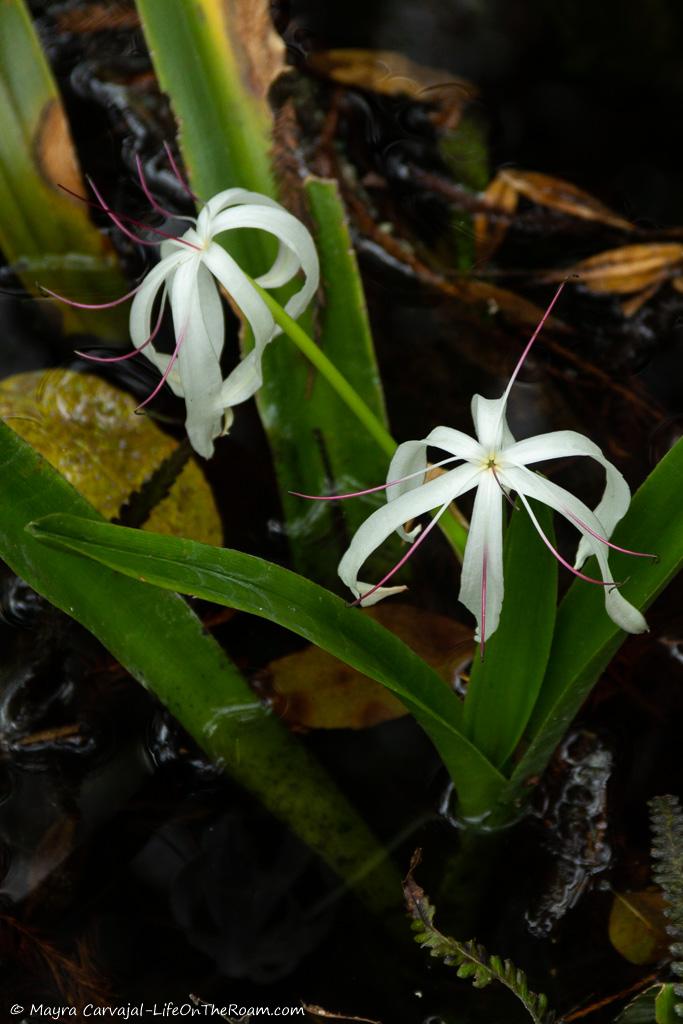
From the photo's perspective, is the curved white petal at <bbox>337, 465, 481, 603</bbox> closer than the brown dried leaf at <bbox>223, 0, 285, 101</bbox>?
Yes

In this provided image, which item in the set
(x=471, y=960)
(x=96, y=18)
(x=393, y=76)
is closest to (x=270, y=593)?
(x=471, y=960)

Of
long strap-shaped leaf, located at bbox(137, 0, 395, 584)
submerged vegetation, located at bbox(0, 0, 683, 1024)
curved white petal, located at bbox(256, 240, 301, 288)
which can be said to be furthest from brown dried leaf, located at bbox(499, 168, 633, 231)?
curved white petal, located at bbox(256, 240, 301, 288)

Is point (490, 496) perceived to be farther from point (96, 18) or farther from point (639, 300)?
point (96, 18)

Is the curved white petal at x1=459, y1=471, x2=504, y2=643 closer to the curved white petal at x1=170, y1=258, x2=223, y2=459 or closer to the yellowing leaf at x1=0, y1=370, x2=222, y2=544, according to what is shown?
the curved white petal at x1=170, y1=258, x2=223, y2=459

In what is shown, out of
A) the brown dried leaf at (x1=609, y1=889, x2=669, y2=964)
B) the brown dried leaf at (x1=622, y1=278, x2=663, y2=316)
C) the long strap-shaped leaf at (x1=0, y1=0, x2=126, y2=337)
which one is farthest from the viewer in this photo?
the brown dried leaf at (x1=622, y1=278, x2=663, y2=316)

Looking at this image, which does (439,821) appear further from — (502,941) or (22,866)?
(22,866)

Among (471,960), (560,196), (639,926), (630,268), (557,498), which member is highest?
(557,498)
